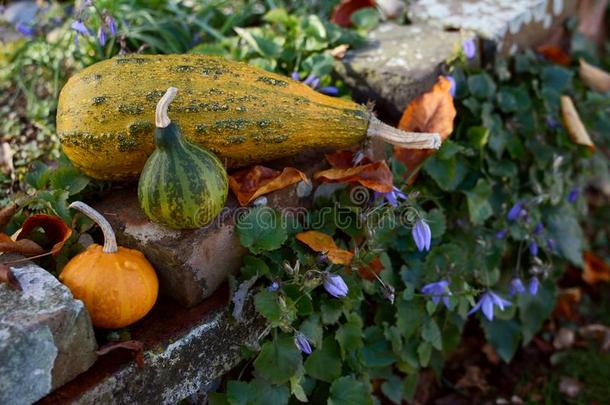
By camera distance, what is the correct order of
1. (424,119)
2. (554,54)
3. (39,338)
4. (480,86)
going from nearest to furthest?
1. (39,338)
2. (424,119)
3. (480,86)
4. (554,54)

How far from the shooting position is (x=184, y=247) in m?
1.98

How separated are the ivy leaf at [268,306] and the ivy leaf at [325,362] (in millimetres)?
317

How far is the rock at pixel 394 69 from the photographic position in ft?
9.26

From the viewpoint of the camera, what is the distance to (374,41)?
10.3 feet

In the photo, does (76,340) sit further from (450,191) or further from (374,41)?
(374,41)

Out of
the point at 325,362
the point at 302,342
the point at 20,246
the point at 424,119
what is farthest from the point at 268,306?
the point at 424,119

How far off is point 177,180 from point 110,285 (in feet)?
1.11

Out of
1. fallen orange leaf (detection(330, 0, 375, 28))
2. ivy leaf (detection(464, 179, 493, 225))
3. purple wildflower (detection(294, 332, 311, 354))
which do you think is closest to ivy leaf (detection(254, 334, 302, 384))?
purple wildflower (detection(294, 332, 311, 354))

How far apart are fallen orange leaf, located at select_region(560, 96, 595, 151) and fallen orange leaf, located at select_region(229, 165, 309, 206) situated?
5.29 ft

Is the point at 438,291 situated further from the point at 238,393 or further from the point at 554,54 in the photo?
the point at 554,54

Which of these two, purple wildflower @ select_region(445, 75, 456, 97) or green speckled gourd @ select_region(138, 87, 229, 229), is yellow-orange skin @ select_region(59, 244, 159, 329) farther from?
purple wildflower @ select_region(445, 75, 456, 97)

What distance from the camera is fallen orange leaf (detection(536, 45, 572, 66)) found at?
355 centimetres

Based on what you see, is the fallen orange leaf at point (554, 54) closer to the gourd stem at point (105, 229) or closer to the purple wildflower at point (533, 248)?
the purple wildflower at point (533, 248)

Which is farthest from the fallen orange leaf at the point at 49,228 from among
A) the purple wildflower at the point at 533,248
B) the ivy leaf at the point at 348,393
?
the purple wildflower at the point at 533,248
